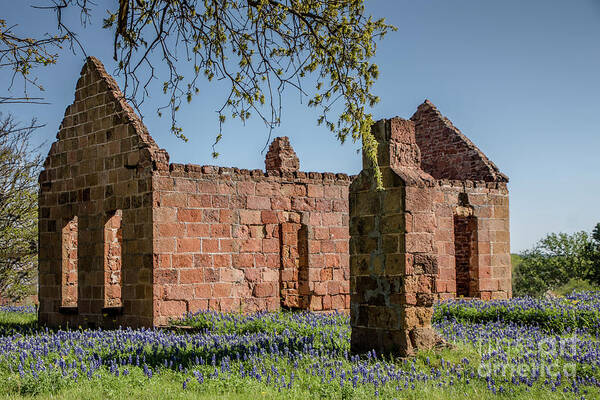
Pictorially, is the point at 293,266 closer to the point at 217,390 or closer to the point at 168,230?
the point at 168,230

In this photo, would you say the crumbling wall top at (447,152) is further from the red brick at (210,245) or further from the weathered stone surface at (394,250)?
the weathered stone surface at (394,250)

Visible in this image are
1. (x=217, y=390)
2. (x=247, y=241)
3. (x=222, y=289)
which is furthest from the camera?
(x=247, y=241)

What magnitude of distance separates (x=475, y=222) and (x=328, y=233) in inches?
197

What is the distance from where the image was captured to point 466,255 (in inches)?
751

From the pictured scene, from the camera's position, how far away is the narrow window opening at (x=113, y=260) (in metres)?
14.6

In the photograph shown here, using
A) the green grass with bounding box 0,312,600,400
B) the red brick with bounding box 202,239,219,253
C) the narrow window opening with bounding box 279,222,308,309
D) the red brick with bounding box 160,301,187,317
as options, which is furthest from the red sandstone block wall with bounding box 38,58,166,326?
the green grass with bounding box 0,312,600,400

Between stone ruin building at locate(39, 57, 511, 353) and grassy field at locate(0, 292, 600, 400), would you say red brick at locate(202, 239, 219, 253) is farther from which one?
grassy field at locate(0, 292, 600, 400)

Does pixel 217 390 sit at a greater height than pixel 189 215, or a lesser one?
lesser

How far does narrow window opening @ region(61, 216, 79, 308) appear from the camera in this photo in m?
15.7

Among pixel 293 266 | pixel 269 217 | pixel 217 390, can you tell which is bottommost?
pixel 217 390

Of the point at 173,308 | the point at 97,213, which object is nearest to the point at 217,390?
the point at 173,308

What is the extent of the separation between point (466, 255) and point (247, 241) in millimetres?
7195

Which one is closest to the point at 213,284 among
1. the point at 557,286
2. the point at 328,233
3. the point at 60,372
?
the point at 328,233

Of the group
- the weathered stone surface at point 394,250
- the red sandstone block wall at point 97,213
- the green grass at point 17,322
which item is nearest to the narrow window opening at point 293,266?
the red sandstone block wall at point 97,213
